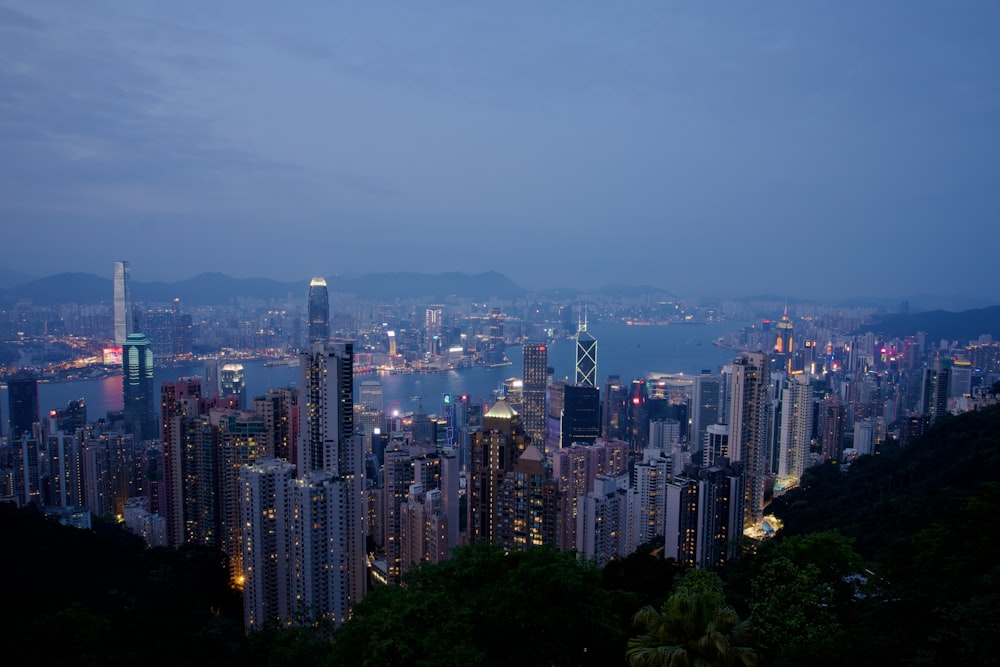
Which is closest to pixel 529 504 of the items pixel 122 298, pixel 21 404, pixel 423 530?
pixel 423 530

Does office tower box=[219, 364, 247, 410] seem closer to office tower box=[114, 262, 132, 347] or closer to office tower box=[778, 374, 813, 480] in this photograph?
office tower box=[114, 262, 132, 347]

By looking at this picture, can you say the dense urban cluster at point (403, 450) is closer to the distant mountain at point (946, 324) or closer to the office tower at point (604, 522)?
the office tower at point (604, 522)

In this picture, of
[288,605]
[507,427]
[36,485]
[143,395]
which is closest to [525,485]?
[507,427]

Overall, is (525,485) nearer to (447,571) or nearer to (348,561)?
(348,561)

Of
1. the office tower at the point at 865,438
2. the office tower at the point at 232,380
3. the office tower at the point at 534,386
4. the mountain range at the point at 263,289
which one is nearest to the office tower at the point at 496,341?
the mountain range at the point at 263,289

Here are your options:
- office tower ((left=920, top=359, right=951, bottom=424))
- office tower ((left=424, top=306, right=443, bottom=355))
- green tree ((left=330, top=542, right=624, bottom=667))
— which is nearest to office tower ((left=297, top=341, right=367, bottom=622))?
green tree ((left=330, top=542, right=624, bottom=667))

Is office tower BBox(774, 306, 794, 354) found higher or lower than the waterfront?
higher
